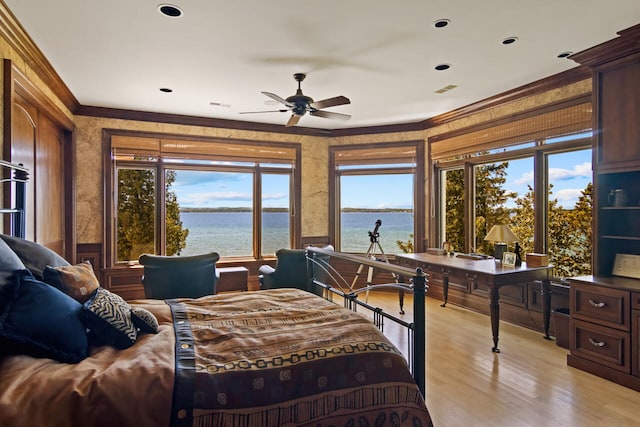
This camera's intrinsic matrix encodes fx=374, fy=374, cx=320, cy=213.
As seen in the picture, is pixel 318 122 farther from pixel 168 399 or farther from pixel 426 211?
pixel 168 399

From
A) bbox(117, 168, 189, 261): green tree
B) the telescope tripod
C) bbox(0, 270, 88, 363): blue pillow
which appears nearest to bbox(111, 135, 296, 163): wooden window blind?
bbox(117, 168, 189, 261): green tree

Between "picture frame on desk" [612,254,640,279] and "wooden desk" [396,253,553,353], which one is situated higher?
"picture frame on desk" [612,254,640,279]

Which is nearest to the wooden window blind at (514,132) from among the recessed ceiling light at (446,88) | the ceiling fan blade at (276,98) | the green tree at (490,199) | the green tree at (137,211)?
the green tree at (490,199)

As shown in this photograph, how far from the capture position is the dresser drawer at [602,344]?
2.74 meters

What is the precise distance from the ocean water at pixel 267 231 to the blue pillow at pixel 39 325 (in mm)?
4420

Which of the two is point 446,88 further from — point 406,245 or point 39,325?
point 39,325

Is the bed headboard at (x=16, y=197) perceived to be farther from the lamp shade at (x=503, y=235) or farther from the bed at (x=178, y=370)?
the lamp shade at (x=503, y=235)

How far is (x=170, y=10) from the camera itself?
8.79 feet

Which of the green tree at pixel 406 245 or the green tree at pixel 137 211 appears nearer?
the green tree at pixel 137 211

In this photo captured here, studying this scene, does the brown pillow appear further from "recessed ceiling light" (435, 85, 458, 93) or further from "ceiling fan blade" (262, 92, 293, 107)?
"recessed ceiling light" (435, 85, 458, 93)

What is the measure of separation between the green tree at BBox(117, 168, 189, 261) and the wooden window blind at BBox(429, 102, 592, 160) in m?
4.21

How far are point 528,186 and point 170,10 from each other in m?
4.14

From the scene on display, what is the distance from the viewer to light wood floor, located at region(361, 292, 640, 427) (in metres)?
2.35

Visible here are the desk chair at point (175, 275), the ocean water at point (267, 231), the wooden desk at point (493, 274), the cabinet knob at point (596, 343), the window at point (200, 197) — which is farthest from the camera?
the ocean water at point (267, 231)
